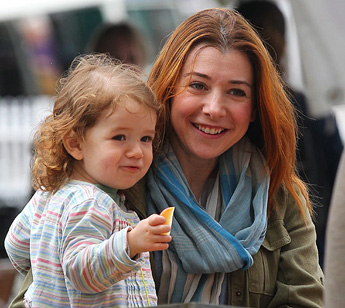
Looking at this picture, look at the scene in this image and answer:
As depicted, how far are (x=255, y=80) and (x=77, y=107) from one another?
0.69m

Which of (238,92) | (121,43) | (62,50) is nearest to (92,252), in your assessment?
(238,92)

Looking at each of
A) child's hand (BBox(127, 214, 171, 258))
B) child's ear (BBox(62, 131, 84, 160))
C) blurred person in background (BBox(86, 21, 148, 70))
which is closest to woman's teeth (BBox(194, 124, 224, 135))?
child's ear (BBox(62, 131, 84, 160))

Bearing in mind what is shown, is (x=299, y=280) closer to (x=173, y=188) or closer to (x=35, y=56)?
(x=173, y=188)

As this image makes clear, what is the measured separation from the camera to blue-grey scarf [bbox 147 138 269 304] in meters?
2.50

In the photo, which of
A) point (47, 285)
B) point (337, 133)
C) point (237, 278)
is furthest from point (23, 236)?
point (337, 133)

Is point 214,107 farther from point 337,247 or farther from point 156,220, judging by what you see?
point 337,247

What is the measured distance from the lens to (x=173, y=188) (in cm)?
260

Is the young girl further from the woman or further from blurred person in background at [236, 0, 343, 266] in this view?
blurred person in background at [236, 0, 343, 266]

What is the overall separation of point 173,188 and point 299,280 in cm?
49

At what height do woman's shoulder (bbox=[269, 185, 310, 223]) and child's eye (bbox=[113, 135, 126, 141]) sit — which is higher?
child's eye (bbox=[113, 135, 126, 141])

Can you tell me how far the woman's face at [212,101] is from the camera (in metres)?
2.59

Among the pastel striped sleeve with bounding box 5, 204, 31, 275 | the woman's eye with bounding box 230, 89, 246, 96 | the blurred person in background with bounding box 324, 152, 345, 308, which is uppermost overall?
the woman's eye with bounding box 230, 89, 246, 96

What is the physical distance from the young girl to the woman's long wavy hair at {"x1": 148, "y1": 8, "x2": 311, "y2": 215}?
0.31m

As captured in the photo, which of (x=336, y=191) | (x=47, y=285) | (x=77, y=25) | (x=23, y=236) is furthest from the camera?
(x=77, y=25)
